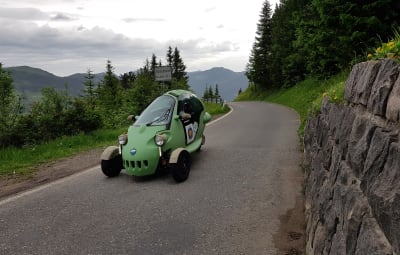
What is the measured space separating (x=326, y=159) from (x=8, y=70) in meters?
21.4

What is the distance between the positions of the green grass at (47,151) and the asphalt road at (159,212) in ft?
6.84

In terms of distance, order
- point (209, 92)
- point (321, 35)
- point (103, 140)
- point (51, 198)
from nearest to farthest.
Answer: point (51, 198) → point (103, 140) → point (321, 35) → point (209, 92)

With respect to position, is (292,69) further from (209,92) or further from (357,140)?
(209,92)

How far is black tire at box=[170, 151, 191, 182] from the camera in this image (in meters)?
8.40

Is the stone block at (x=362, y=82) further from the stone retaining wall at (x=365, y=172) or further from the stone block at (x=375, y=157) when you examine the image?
the stone block at (x=375, y=157)

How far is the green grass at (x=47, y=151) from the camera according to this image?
10609mm

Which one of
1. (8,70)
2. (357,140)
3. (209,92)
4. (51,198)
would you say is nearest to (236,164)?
(51,198)

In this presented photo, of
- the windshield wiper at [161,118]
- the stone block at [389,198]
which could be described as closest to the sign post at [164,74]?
the windshield wiper at [161,118]

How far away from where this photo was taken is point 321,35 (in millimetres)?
17984

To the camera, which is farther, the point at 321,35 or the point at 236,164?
the point at 321,35

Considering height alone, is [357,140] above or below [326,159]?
above

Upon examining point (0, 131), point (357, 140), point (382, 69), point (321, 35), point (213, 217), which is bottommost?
point (213, 217)

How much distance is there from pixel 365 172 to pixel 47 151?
1177cm

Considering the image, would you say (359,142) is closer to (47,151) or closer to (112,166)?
(112,166)
